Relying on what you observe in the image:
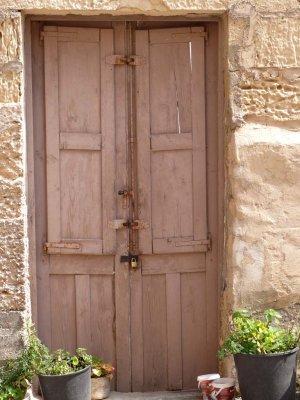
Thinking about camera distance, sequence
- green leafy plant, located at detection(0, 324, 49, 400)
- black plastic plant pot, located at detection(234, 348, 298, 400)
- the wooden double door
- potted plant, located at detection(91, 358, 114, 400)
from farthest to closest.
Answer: the wooden double door → potted plant, located at detection(91, 358, 114, 400) → green leafy plant, located at detection(0, 324, 49, 400) → black plastic plant pot, located at detection(234, 348, 298, 400)

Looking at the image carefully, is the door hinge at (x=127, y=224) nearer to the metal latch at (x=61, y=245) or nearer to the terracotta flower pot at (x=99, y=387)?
the metal latch at (x=61, y=245)

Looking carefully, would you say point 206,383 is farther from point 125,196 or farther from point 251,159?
point 251,159

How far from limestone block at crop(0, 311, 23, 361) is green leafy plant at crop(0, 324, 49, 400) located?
1.9 inches

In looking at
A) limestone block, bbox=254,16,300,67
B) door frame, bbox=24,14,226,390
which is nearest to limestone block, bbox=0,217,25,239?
door frame, bbox=24,14,226,390

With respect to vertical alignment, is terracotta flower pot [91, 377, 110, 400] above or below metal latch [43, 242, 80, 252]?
below

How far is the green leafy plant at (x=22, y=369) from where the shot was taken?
486 cm

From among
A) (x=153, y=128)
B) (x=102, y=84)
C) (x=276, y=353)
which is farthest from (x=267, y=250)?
(x=102, y=84)

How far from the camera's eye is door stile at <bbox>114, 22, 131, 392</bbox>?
17.2ft

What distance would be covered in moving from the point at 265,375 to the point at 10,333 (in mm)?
1485

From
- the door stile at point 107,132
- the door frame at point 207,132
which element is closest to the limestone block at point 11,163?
the door frame at point 207,132

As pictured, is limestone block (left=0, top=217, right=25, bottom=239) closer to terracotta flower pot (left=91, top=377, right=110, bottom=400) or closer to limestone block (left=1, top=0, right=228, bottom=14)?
terracotta flower pot (left=91, top=377, right=110, bottom=400)

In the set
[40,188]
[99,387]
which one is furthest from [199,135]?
[99,387]

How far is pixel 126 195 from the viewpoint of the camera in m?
5.29

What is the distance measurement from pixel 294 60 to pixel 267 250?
114cm
